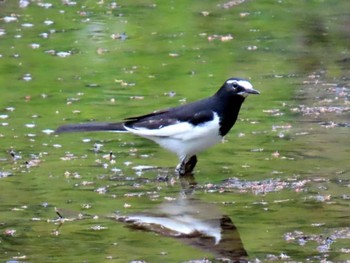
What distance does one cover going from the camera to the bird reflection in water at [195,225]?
6.97 metres

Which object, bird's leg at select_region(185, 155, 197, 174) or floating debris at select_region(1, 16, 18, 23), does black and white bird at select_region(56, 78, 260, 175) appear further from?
floating debris at select_region(1, 16, 18, 23)

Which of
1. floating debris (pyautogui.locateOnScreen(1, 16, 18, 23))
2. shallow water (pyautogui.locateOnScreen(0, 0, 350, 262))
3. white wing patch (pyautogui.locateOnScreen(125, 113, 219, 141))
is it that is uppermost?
white wing patch (pyautogui.locateOnScreen(125, 113, 219, 141))

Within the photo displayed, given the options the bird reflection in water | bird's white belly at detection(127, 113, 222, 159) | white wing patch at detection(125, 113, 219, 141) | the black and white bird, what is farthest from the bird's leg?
the bird reflection in water

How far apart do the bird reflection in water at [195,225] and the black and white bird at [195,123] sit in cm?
57

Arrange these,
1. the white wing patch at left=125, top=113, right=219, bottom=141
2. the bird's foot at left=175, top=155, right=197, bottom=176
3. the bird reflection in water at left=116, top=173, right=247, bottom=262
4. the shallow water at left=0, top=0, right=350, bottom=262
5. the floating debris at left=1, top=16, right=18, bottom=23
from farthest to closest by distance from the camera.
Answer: the floating debris at left=1, top=16, right=18, bottom=23
the bird's foot at left=175, top=155, right=197, bottom=176
the white wing patch at left=125, top=113, right=219, bottom=141
the shallow water at left=0, top=0, right=350, bottom=262
the bird reflection in water at left=116, top=173, right=247, bottom=262

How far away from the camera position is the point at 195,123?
28.4 ft

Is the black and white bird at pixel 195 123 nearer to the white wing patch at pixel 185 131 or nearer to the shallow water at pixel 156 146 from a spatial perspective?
the white wing patch at pixel 185 131

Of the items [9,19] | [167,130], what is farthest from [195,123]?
[9,19]

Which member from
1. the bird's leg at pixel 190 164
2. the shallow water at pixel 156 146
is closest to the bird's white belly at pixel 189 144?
the bird's leg at pixel 190 164

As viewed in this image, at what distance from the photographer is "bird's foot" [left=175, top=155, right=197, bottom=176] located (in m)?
8.88

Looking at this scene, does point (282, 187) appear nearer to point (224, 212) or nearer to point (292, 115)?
point (224, 212)

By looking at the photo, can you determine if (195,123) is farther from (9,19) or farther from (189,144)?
(9,19)

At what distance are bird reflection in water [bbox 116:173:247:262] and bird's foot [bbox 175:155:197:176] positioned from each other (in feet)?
1.86

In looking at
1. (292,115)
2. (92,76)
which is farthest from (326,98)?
(92,76)
